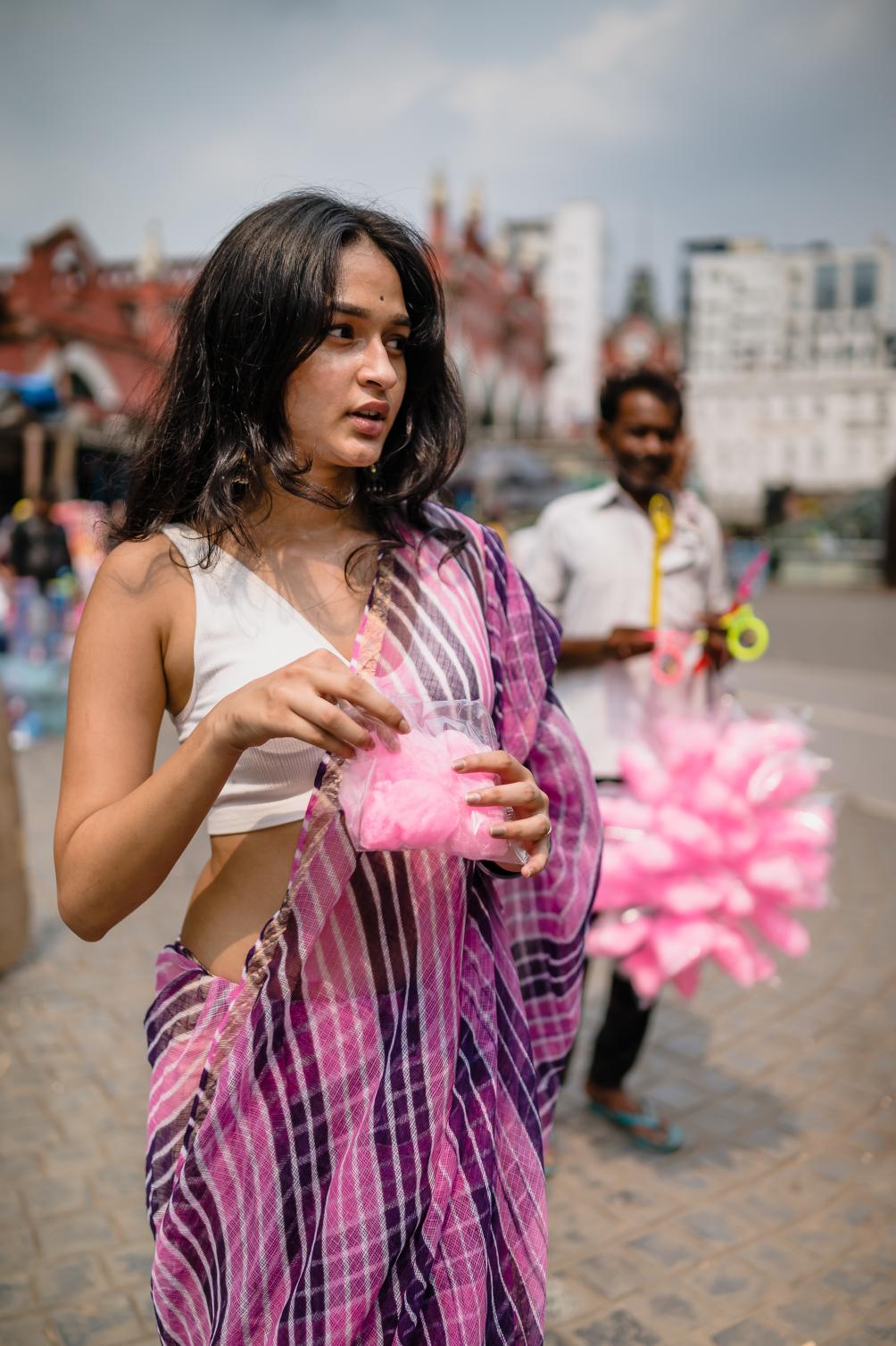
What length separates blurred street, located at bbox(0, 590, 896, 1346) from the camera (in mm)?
2510

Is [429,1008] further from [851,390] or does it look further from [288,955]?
[851,390]

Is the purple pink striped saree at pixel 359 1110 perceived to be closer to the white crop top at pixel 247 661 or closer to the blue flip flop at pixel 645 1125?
the white crop top at pixel 247 661

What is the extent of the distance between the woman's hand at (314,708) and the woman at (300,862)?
0.02 metres

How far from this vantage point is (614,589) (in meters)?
3.12

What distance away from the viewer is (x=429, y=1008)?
139cm

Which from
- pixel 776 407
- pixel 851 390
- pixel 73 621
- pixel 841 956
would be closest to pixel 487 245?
pixel 776 407

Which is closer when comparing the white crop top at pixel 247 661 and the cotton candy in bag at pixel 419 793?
the cotton candy in bag at pixel 419 793

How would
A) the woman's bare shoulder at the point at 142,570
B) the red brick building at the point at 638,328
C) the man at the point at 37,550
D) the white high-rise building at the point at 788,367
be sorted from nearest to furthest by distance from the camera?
the woman's bare shoulder at the point at 142,570 < the man at the point at 37,550 < the white high-rise building at the point at 788,367 < the red brick building at the point at 638,328

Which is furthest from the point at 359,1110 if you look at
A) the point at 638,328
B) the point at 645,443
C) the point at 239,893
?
the point at 638,328

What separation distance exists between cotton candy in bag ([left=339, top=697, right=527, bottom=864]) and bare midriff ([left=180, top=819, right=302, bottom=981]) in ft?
0.68

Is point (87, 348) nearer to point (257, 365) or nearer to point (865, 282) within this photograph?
point (865, 282)

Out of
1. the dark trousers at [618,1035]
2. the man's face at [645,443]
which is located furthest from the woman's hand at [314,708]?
the man's face at [645,443]

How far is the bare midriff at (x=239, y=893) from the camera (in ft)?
4.62

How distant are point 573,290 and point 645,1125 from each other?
66019 millimetres
